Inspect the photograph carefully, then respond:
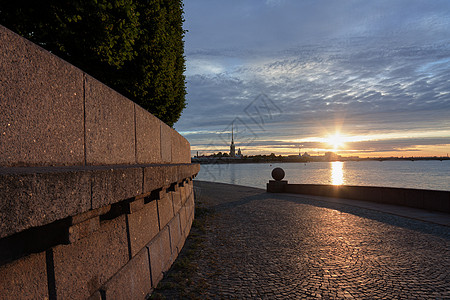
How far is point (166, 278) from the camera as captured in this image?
504cm

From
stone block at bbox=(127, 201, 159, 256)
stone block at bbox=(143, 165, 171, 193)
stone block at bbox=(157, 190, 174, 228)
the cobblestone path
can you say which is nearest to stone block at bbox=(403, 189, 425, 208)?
the cobblestone path

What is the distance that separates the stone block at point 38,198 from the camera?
4.38ft

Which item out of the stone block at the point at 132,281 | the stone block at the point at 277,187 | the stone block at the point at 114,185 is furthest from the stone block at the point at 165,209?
the stone block at the point at 277,187

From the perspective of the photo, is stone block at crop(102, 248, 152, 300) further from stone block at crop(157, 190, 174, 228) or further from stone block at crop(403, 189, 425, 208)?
stone block at crop(403, 189, 425, 208)

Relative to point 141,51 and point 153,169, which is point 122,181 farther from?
point 141,51

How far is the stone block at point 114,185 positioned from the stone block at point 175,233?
307cm

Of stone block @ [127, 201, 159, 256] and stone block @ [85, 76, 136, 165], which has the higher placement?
stone block @ [85, 76, 136, 165]

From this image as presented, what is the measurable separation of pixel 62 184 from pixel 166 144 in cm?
458

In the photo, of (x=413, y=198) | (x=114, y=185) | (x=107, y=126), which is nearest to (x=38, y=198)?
(x=114, y=185)

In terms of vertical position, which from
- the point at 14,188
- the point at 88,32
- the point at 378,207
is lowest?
the point at 378,207

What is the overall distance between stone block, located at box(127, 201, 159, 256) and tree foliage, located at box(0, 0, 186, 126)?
3.36 m

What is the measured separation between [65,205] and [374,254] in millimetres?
6504

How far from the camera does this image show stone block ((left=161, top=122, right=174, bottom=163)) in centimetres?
583

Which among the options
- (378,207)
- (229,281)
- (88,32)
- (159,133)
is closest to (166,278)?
(229,281)
